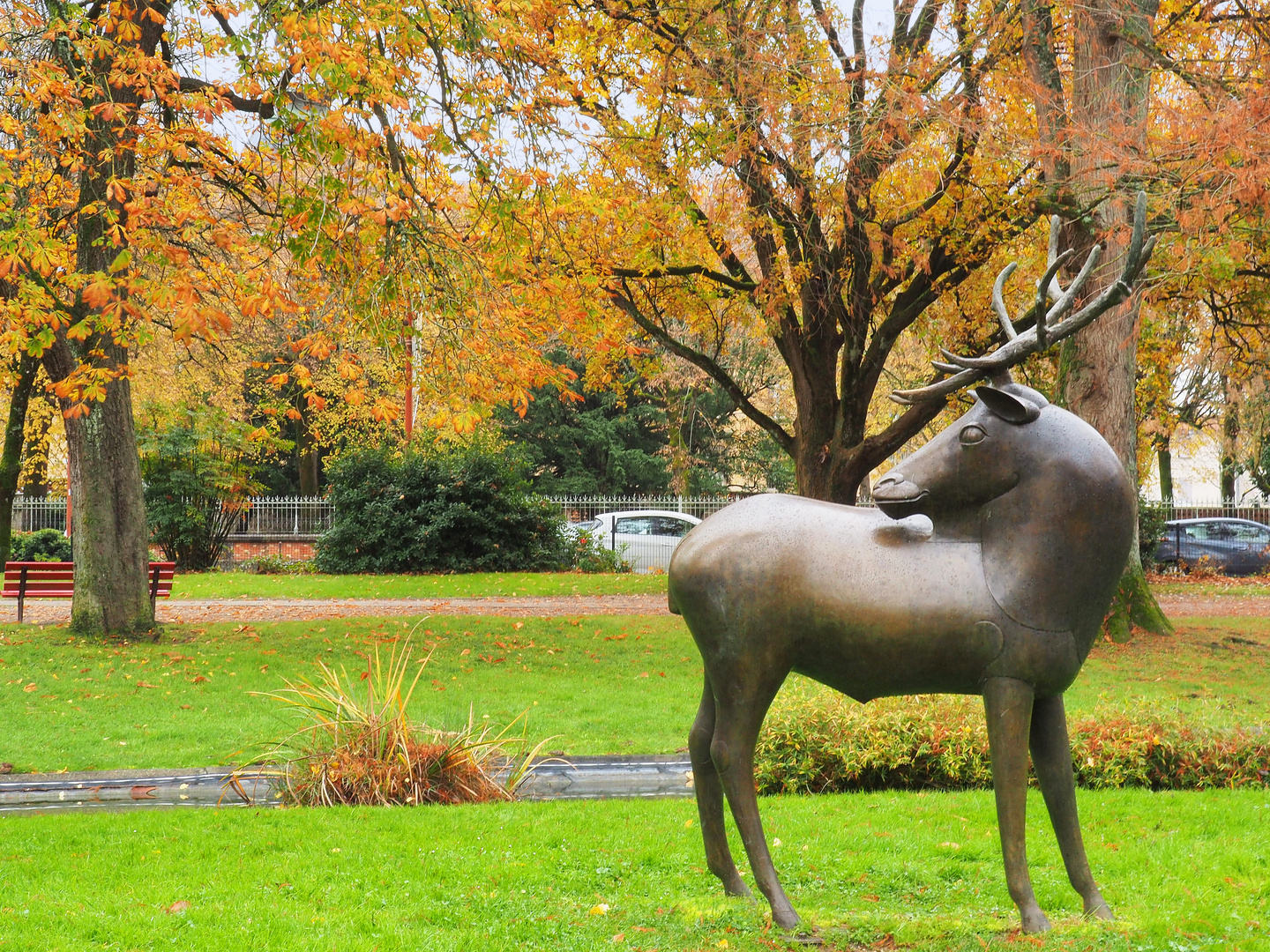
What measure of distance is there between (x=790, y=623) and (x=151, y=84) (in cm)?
924

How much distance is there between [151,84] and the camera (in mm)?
10172

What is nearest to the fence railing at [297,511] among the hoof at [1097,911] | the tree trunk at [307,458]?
the tree trunk at [307,458]

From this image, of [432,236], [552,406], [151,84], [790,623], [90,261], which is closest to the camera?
[790,623]

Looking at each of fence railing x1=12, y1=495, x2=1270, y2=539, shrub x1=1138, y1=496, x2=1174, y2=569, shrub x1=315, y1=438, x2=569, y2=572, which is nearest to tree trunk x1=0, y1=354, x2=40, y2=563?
fence railing x1=12, y1=495, x2=1270, y2=539

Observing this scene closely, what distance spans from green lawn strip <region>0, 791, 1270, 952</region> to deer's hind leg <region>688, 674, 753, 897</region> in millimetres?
141

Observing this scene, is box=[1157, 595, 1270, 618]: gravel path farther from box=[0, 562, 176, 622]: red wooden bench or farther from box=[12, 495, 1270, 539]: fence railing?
box=[0, 562, 176, 622]: red wooden bench

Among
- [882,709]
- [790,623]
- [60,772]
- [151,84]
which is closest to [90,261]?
[151,84]

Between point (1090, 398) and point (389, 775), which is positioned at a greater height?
point (1090, 398)

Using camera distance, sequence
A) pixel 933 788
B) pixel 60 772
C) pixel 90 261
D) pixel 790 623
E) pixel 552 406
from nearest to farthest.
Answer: pixel 790 623
pixel 933 788
pixel 60 772
pixel 90 261
pixel 552 406

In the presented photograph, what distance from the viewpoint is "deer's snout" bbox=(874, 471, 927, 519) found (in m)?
4.11

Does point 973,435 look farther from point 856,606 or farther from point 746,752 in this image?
point 746,752

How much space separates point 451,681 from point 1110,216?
9.70 meters

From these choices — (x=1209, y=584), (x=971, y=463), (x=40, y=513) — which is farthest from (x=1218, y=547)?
(x=40, y=513)

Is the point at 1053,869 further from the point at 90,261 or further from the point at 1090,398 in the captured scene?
the point at 90,261
